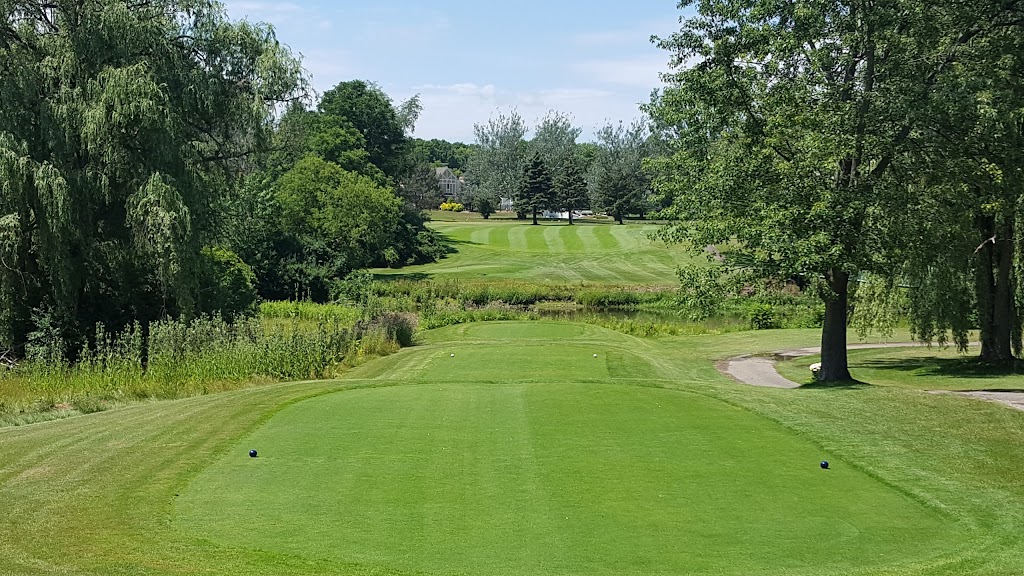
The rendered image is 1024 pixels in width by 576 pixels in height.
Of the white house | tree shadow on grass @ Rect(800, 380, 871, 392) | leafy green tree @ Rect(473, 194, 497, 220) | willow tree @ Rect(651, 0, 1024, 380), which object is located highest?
the white house

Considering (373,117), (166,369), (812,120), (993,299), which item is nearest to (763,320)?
(993,299)

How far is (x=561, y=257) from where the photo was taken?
70.8 meters

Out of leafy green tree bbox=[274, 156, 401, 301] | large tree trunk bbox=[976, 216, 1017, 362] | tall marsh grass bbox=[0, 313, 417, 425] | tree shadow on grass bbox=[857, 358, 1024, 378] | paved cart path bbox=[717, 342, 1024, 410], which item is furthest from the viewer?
leafy green tree bbox=[274, 156, 401, 301]

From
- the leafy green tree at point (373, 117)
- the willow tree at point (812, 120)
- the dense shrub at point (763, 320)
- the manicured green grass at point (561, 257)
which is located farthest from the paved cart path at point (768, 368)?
the leafy green tree at point (373, 117)

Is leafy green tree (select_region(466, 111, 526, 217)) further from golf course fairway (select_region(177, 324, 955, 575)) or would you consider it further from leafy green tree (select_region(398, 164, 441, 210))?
golf course fairway (select_region(177, 324, 955, 575))

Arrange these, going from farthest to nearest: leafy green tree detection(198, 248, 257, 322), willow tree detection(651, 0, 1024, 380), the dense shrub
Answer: the dense shrub
leafy green tree detection(198, 248, 257, 322)
willow tree detection(651, 0, 1024, 380)

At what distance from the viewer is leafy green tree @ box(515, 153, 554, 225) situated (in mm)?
103562

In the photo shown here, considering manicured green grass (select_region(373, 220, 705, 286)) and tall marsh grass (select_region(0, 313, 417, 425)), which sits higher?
manicured green grass (select_region(373, 220, 705, 286))

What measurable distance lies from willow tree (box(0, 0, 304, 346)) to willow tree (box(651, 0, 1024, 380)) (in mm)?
14948

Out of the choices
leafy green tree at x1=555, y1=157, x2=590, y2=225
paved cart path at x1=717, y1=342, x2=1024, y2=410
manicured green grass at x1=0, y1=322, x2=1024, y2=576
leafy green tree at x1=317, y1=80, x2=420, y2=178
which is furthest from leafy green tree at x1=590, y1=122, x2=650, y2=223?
manicured green grass at x1=0, y1=322, x2=1024, y2=576

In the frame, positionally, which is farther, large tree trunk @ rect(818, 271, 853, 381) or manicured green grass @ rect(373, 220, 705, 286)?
manicured green grass @ rect(373, 220, 705, 286)

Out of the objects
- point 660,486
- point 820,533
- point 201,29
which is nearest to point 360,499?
point 660,486

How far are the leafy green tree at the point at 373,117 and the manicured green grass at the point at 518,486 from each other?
216 ft

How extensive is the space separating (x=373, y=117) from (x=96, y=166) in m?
55.2
